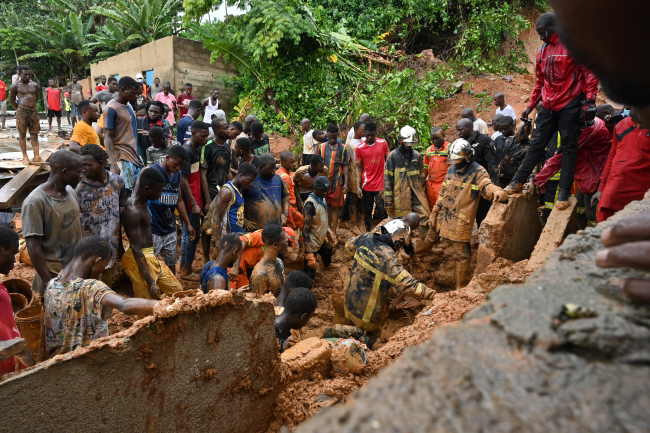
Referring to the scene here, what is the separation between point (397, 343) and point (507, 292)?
8.69 feet

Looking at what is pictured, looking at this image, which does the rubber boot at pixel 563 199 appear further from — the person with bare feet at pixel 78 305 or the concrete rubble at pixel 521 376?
the person with bare feet at pixel 78 305

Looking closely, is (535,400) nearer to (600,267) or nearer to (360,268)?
(600,267)

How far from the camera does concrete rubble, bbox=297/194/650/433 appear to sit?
2.42ft

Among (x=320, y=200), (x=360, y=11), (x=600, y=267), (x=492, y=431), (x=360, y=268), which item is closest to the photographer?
(x=492, y=431)

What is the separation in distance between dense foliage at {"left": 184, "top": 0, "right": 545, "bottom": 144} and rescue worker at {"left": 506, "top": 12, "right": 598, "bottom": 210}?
265 inches

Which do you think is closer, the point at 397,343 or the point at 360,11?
the point at 397,343

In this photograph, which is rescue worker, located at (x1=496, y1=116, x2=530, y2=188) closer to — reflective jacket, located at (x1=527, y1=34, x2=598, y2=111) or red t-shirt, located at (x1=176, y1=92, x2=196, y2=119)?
reflective jacket, located at (x1=527, y1=34, x2=598, y2=111)

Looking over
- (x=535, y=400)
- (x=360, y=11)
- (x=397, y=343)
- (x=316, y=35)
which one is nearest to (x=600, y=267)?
(x=535, y=400)

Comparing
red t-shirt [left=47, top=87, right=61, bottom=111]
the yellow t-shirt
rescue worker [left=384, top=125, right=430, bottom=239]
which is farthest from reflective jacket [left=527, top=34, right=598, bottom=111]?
red t-shirt [left=47, top=87, right=61, bottom=111]

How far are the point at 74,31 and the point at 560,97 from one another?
80.7ft

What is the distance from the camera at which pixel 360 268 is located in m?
4.54

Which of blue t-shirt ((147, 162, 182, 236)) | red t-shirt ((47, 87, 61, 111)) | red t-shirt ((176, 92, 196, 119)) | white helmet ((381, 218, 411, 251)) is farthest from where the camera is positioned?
red t-shirt ((47, 87, 61, 111))

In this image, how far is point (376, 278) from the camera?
440cm

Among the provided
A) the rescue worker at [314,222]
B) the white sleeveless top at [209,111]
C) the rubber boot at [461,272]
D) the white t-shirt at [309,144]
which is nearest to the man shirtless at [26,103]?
the white sleeveless top at [209,111]
